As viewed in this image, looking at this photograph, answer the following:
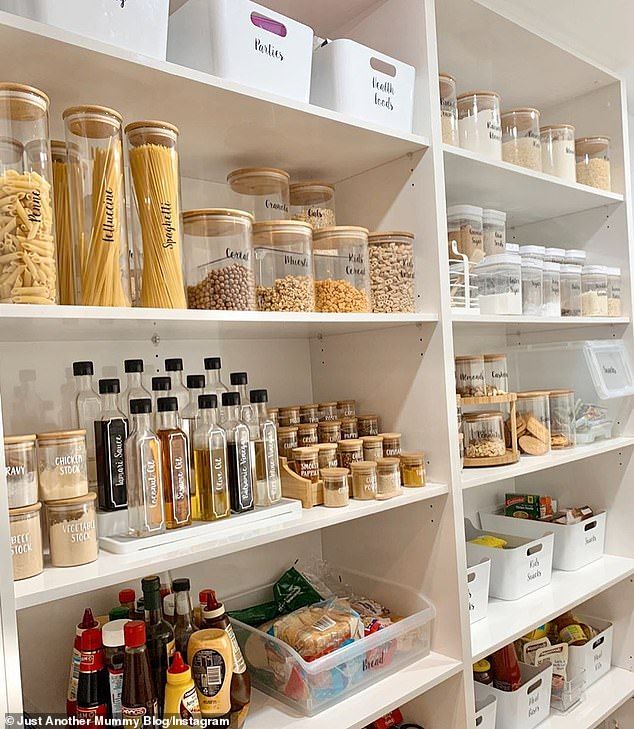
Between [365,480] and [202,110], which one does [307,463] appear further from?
[202,110]

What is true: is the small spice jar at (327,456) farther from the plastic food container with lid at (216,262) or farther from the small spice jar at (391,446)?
the plastic food container with lid at (216,262)

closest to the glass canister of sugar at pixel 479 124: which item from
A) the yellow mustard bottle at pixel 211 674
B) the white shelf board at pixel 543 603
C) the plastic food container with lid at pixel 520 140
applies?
the plastic food container with lid at pixel 520 140

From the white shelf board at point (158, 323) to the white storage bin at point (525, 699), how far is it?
3.51ft

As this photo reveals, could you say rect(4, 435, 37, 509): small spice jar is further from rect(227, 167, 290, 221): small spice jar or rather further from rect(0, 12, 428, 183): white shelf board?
rect(227, 167, 290, 221): small spice jar

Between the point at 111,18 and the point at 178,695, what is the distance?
1123 mm

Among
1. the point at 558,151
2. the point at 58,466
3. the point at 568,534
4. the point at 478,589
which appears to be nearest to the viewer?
the point at 58,466

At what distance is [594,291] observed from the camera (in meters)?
2.14

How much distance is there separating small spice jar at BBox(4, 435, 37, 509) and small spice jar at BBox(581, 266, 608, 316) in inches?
67.6

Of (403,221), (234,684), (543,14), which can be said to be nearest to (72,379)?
(234,684)

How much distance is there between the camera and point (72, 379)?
1.40 m

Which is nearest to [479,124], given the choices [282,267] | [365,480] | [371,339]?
[371,339]

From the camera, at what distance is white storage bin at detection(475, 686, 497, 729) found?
176 centimetres

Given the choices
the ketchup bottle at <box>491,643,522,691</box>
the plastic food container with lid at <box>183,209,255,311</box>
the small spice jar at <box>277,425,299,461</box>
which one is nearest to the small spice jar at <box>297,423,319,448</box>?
the small spice jar at <box>277,425,299,461</box>

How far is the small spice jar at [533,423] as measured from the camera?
2.01 m
